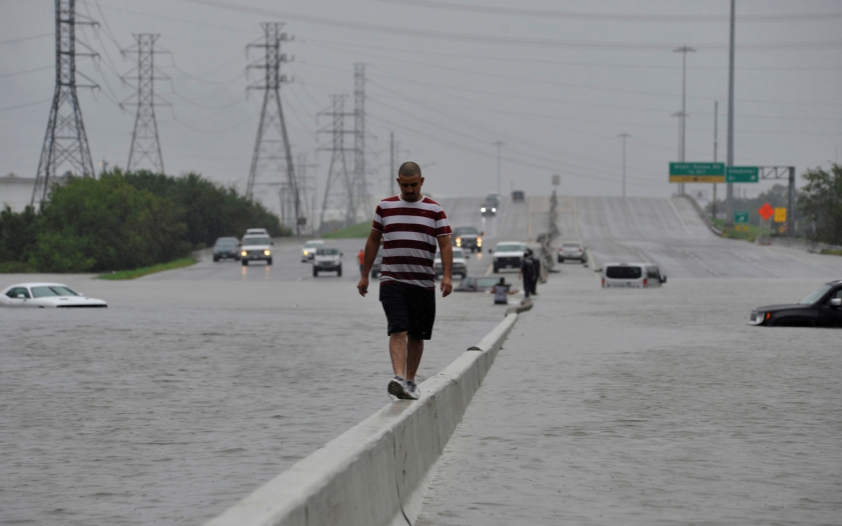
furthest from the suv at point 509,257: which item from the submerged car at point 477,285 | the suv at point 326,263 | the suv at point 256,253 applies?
the submerged car at point 477,285

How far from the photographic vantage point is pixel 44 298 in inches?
1554

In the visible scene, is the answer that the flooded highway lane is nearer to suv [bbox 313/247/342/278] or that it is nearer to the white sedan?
the white sedan

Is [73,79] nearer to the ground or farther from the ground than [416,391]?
farther from the ground

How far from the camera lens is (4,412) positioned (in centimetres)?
1176

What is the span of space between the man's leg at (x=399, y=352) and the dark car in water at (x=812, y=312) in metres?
17.6

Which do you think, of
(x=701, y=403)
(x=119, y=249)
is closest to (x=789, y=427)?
(x=701, y=403)

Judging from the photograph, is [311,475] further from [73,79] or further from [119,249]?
[119,249]

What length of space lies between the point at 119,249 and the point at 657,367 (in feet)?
253

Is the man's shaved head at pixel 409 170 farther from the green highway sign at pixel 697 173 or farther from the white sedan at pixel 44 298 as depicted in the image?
the green highway sign at pixel 697 173

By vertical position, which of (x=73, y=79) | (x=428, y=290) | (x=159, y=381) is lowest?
(x=159, y=381)

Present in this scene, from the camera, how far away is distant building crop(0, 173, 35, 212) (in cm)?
15662

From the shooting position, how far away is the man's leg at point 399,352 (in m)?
8.98

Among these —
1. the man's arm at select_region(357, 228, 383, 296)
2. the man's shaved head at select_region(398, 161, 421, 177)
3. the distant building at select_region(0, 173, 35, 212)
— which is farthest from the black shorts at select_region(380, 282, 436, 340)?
the distant building at select_region(0, 173, 35, 212)

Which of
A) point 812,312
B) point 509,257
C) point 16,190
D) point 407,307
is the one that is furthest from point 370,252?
point 16,190
